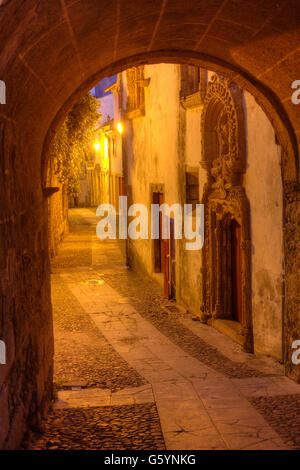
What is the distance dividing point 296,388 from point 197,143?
5719 millimetres

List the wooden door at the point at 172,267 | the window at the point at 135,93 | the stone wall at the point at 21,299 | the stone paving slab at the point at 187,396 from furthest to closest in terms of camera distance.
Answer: the window at the point at 135,93, the wooden door at the point at 172,267, the stone paving slab at the point at 187,396, the stone wall at the point at 21,299

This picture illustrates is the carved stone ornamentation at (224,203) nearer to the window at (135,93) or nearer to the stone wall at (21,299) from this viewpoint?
the stone wall at (21,299)

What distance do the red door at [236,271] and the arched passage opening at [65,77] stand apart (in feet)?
9.23

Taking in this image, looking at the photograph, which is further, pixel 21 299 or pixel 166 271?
pixel 166 271

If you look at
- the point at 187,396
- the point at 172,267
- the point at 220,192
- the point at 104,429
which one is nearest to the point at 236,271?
the point at 220,192

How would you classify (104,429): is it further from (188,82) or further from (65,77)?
(188,82)

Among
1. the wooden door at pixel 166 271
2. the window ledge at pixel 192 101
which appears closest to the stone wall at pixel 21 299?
the window ledge at pixel 192 101

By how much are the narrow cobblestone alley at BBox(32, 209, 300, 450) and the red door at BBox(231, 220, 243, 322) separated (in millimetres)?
594

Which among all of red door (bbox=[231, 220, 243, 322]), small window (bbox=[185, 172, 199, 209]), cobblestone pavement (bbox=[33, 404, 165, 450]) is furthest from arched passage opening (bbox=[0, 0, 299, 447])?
small window (bbox=[185, 172, 199, 209])

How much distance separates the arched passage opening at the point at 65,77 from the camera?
3.60 meters

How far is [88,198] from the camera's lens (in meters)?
45.0

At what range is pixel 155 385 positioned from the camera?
20.5 feet

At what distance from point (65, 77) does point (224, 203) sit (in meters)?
4.86
